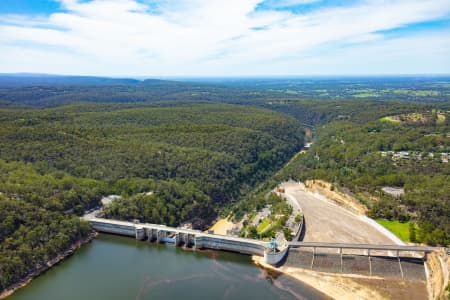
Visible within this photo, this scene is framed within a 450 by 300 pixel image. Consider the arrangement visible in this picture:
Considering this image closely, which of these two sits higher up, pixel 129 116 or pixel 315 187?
pixel 129 116

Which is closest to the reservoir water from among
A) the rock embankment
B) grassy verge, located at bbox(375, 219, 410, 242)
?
the rock embankment

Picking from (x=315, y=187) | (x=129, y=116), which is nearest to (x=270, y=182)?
(x=315, y=187)

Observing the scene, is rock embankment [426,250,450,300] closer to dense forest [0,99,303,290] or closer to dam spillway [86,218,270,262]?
dam spillway [86,218,270,262]

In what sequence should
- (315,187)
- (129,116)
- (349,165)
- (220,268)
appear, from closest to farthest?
(220,268) → (315,187) → (349,165) → (129,116)

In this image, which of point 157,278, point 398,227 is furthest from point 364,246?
point 157,278

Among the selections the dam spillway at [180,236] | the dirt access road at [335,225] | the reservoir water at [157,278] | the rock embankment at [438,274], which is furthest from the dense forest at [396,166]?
the reservoir water at [157,278]

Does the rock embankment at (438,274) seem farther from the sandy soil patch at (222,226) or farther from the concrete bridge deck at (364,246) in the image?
the sandy soil patch at (222,226)

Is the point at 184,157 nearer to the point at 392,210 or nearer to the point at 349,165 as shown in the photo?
the point at 349,165

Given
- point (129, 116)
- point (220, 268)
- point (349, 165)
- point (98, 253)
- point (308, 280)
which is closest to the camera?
point (308, 280)
